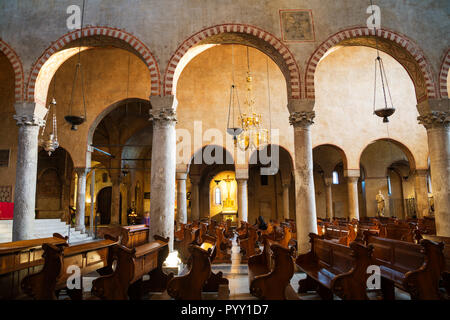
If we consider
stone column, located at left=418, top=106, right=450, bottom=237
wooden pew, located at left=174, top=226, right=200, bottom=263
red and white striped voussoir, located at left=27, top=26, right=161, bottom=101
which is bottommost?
wooden pew, located at left=174, top=226, right=200, bottom=263

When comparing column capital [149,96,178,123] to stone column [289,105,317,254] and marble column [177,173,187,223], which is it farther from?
marble column [177,173,187,223]

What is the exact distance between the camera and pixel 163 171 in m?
8.23

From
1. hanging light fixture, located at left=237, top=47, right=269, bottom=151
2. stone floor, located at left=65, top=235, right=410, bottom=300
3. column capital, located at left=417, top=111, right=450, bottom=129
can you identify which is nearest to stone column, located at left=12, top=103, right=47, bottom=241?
stone floor, located at left=65, top=235, right=410, bottom=300

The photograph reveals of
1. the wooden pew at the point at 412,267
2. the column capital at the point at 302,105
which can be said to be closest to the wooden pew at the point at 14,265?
the wooden pew at the point at 412,267

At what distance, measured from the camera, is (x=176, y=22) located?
898cm

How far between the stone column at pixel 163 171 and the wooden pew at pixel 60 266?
6.37 ft

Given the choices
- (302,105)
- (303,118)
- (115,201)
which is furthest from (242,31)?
(115,201)

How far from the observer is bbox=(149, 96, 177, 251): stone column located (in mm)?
8062

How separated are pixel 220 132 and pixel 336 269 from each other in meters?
11.2

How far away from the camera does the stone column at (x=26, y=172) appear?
321 inches

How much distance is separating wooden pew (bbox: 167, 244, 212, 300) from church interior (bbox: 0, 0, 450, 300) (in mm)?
17

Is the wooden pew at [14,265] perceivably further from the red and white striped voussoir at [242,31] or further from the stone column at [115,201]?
the stone column at [115,201]
